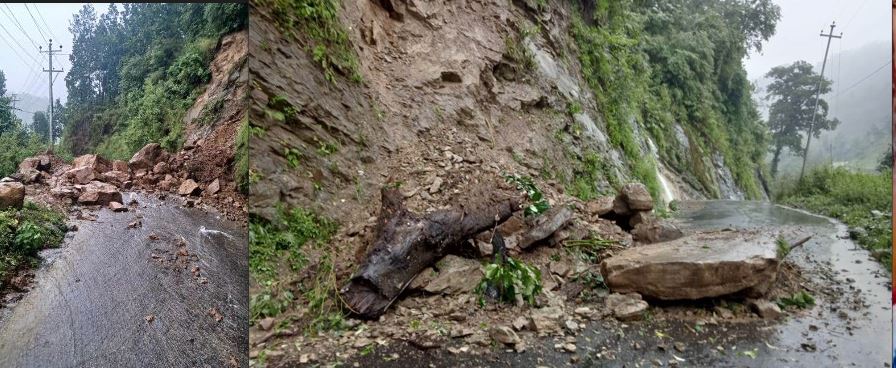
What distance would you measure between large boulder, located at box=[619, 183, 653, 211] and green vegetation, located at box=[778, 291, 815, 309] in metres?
0.80

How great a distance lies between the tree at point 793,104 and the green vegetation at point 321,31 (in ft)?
7.72

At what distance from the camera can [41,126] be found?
161 cm

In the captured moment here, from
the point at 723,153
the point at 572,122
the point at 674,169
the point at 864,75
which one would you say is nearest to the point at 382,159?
the point at 572,122

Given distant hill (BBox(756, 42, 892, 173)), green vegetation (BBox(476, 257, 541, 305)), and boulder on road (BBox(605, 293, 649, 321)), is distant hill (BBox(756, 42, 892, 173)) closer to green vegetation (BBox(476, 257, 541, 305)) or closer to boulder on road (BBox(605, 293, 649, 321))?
boulder on road (BBox(605, 293, 649, 321))

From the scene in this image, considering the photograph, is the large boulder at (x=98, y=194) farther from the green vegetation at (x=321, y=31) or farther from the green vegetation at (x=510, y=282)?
the green vegetation at (x=510, y=282)

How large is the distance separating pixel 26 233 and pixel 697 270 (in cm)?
246

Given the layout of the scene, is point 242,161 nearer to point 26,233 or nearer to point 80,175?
point 80,175

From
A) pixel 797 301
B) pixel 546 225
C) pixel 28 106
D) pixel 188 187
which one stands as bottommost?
pixel 797 301

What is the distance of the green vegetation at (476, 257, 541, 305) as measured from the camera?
1884mm

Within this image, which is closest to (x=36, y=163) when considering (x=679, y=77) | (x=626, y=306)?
(x=626, y=306)

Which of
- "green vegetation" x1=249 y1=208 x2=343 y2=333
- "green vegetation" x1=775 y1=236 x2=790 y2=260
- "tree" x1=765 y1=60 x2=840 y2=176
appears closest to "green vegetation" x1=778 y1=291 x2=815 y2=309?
"green vegetation" x1=775 y1=236 x2=790 y2=260

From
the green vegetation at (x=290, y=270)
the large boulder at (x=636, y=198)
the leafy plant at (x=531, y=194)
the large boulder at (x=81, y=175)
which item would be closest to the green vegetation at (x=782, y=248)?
the large boulder at (x=636, y=198)

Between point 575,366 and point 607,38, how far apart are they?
136 inches

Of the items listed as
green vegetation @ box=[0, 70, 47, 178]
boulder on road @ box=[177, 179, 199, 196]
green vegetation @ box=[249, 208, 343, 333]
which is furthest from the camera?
boulder on road @ box=[177, 179, 199, 196]
